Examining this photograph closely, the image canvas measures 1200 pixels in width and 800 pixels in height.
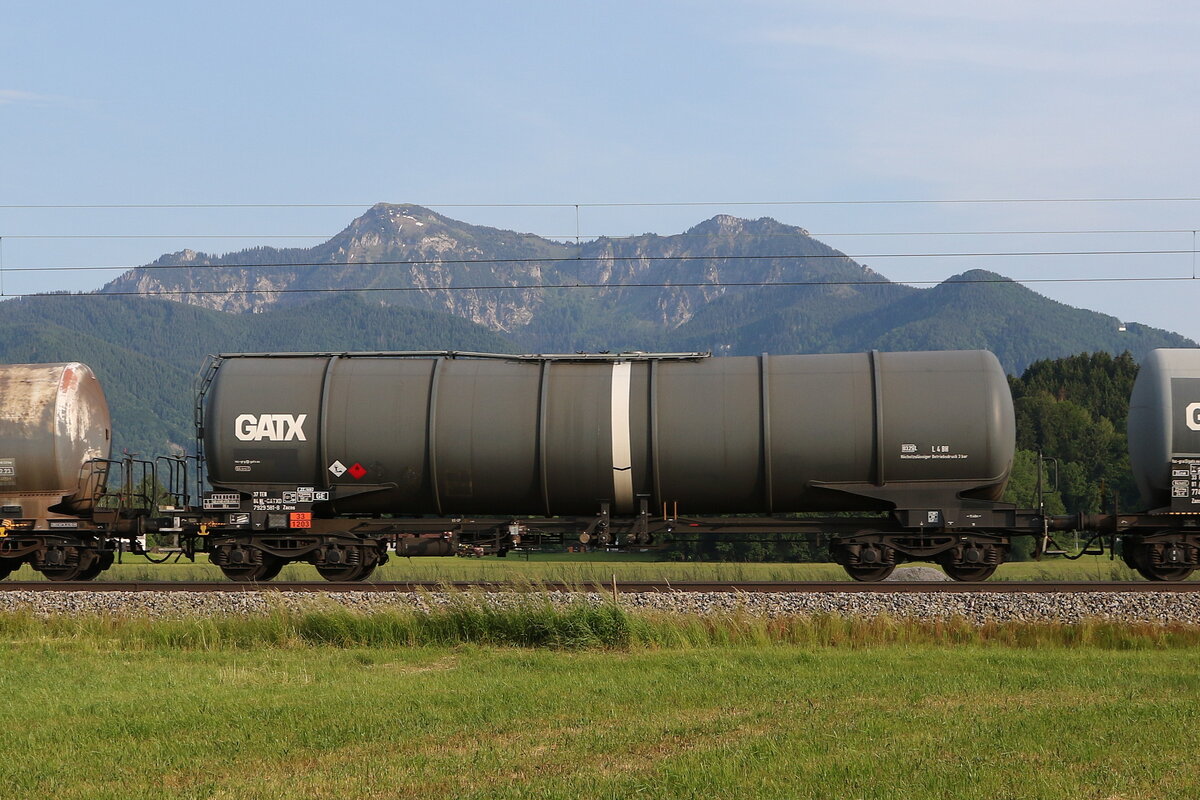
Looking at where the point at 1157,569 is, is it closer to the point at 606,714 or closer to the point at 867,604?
the point at 867,604

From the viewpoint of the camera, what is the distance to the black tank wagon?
1972 cm

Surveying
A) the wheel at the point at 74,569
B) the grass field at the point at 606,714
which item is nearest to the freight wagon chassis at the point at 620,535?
the wheel at the point at 74,569

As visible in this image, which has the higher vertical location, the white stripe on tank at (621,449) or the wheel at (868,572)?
the white stripe on tank at (621,449)

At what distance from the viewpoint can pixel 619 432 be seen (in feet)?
65.4

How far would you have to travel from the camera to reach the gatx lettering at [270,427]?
20.6m

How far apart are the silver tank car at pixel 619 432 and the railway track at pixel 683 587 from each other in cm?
160

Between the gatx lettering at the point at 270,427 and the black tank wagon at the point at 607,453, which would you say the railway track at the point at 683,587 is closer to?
the black tank wagon at the point at 607,453

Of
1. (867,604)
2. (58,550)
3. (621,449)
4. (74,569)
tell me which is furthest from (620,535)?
(58,550)

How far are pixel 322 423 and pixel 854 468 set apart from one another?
951 centimetres

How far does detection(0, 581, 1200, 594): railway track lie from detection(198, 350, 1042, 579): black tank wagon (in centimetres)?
108

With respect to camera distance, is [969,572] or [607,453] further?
[969,572]

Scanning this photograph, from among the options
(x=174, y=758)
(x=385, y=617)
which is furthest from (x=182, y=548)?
(x=174, y=758)

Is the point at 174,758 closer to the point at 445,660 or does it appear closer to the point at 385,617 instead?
the point at 445,660

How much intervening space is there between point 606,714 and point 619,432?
9.35m
